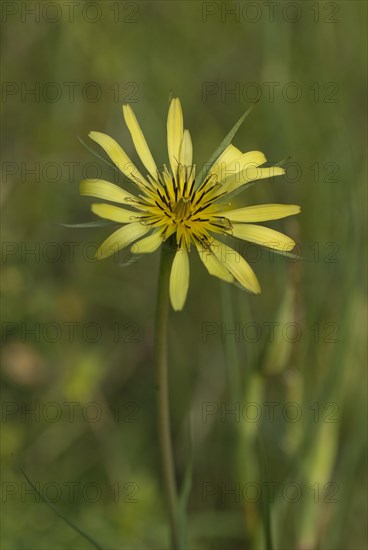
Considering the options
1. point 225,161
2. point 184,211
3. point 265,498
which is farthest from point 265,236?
point 265,498

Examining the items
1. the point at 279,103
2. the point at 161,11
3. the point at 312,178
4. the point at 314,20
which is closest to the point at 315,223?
the point at 312,178

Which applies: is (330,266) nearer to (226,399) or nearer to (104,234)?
(226,399)

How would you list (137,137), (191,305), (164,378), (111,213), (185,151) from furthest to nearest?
1. (191,305)
2. (185,151)
3. (137,137)
4. (164,378)
5. (111,213)

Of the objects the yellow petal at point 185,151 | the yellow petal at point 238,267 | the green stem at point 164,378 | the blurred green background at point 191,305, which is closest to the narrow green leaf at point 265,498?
the blurred green background at point 191,305

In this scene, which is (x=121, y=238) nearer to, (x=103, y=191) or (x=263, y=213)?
(x=103, y=191)

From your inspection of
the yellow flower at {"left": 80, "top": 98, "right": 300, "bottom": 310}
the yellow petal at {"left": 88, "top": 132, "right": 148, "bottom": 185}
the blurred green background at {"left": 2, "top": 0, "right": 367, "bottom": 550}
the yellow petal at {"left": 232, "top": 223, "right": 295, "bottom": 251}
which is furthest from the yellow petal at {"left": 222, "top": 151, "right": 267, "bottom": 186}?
the blurred green background at {"left": 2, "top": 0, "right": 367, "bottom": 550}

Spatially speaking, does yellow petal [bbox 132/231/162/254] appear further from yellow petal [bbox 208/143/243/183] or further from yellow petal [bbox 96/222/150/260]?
yellow petal [bbox 208/143/243/183]
